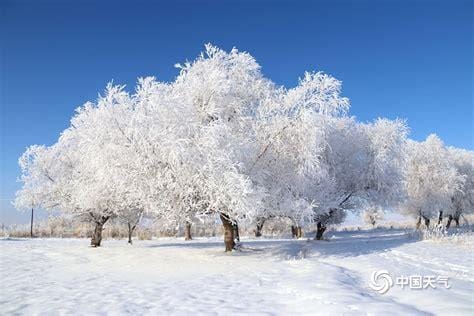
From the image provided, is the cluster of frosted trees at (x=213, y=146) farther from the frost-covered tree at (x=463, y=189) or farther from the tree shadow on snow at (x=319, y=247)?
the frost-covered tree at (x=463, y=189)

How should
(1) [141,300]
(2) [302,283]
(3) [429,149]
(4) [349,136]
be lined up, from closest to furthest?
1. (1) [141,300]
2. (2) [302,283]
3. (4) [349,136]
4. (3) [429,149]

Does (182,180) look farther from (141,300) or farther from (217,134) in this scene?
(141,300)

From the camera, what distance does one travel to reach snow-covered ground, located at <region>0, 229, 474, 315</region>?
29.1 ft

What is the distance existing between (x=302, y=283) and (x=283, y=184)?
29.9 ft

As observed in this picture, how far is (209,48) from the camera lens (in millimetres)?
20766

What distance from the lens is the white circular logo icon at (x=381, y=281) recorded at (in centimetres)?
1053

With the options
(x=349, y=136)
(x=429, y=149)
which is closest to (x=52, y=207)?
(x=349, y=136)

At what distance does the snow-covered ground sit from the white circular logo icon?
210mm

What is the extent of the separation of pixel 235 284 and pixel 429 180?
134 feet

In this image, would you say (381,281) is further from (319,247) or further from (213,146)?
(319,247)

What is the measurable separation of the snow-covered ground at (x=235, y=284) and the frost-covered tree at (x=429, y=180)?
2728cm

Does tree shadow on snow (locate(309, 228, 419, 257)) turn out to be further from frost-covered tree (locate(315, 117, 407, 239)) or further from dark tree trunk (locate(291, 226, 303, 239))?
dark tree trunk (locate(291, 226, 303, 239))

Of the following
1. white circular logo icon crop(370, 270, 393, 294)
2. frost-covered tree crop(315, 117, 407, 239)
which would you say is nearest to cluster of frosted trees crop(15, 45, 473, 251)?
frost-covered tree crop(315, 117, 407, 239)

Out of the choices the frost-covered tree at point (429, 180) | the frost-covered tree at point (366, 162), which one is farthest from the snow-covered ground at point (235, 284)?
the frost-covered tree at point (429, 180)
